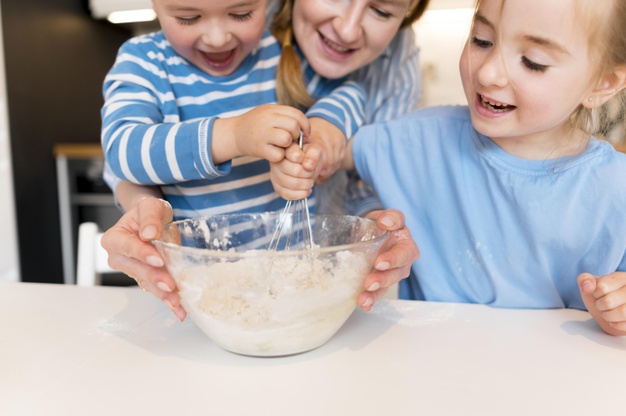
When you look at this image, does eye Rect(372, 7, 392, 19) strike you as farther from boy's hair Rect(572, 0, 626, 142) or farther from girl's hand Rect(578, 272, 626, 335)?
girl's hand Rect(578, 272, 626, 335)

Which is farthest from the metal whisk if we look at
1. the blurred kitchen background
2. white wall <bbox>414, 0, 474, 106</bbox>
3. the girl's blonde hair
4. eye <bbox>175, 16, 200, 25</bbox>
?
white wall <bbox>414, 0, 474, 106</bbox>

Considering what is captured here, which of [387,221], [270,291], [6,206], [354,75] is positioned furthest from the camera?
[6,206]

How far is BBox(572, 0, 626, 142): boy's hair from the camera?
2.33ft

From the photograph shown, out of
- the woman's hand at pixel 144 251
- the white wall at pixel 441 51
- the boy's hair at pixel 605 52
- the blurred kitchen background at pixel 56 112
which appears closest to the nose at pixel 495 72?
the boy's hair at pixel 605 52

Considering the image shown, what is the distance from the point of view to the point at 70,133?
2666 mm

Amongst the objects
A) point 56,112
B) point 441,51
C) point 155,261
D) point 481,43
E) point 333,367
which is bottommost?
point 333,367

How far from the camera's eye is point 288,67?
3.22 feet

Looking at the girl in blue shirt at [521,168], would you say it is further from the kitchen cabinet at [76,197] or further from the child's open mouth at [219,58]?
the kitchen cabinet at [76,197]

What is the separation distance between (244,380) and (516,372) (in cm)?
27

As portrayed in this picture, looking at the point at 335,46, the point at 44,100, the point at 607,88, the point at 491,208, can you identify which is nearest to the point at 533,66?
the point at 607,88

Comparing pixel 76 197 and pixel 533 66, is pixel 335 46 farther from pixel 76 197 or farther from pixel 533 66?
pixel 76 197

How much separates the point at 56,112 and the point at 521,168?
7.47 ft

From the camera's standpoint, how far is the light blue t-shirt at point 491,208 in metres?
0.82

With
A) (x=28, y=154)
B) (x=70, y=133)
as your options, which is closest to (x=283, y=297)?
(x=28, y=154)
